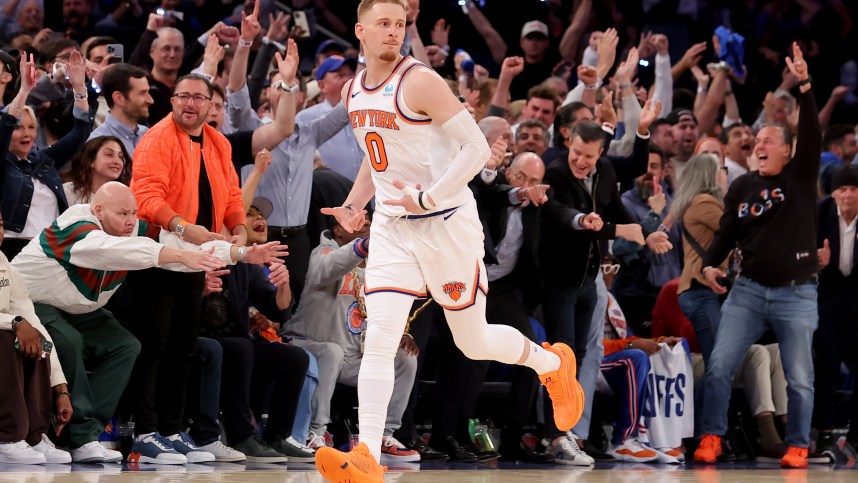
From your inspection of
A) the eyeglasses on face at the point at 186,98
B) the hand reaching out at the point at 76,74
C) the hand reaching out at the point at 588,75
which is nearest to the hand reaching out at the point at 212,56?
the hand reaching out at the point at 76,74

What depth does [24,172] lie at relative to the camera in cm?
777

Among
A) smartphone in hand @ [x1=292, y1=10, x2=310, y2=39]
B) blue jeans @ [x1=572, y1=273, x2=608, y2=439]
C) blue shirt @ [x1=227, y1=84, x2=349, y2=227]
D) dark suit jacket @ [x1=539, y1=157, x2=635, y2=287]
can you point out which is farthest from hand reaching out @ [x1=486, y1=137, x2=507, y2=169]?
smartphone in hand @ [x1=292, y1=10, x2=310, y2=39]

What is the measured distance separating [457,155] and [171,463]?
2.78 metres

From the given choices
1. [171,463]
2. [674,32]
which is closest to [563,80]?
[674,32]

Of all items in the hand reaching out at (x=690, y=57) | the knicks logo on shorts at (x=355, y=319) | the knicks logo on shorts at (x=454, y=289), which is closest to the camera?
the knicks logo on shorts at (x=454, y=289)

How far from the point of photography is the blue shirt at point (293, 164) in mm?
8836

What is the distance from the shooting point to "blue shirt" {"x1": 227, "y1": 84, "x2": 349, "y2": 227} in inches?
348

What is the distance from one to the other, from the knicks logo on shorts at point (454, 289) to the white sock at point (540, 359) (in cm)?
69

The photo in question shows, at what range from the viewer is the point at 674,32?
14.6m

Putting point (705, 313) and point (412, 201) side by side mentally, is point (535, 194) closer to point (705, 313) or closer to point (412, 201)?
point (705, 313)

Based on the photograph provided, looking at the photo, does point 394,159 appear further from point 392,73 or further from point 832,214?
point 832,214

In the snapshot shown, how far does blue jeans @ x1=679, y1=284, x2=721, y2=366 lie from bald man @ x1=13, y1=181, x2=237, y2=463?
4.16m

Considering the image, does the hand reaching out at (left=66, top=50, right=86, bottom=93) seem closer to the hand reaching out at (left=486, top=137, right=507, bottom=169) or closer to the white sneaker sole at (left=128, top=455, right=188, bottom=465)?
the white sneaker sole at (left=128, top=455, right=188, bottom=465)

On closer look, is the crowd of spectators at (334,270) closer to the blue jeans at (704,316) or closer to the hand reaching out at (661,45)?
the blue jeans at (704,316)
